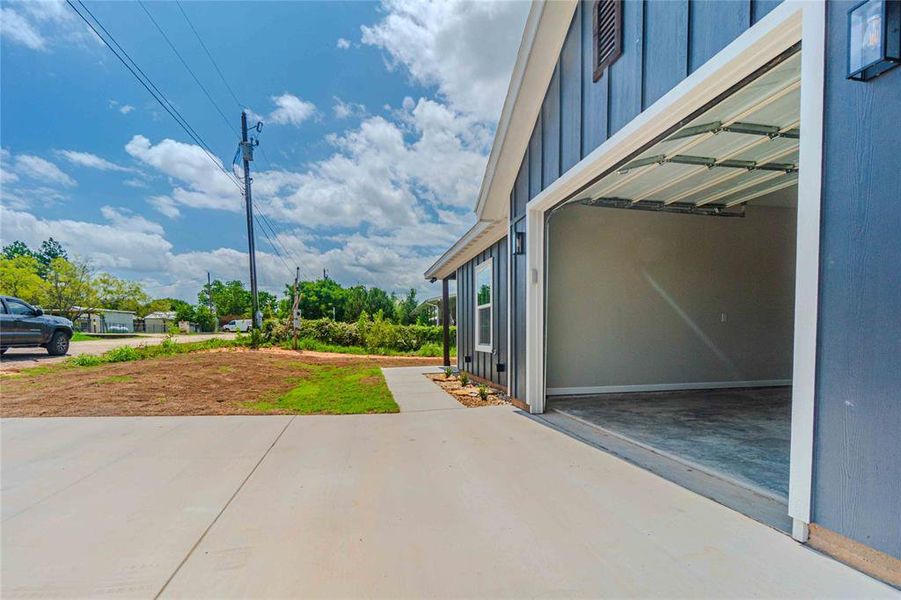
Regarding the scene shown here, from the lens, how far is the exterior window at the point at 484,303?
6988mm

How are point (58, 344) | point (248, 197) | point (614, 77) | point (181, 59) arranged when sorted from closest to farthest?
point (614, 77)
point (181, 59)
point (58, 344)
point (248, 197)

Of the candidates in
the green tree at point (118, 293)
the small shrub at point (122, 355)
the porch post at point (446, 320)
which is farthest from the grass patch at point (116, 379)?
the green tree at point (118, 293)

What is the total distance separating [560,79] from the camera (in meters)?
4.18

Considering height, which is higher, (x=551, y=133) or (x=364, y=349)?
(x=551, y=133)

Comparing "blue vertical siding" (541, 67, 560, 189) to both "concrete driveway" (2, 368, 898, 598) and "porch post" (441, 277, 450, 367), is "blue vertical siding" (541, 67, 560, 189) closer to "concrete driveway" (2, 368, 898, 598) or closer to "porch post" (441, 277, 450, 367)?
"concrete driveway" (2, 368, 898, 598)

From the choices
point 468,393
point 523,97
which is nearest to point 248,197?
point 468,393

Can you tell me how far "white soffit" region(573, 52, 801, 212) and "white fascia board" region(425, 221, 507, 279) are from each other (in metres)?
1.42

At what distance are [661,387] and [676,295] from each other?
154 cm

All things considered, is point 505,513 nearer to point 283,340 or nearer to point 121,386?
point 121,386

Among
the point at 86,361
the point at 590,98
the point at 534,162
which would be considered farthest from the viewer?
the point at 86,361

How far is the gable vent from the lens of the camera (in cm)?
317

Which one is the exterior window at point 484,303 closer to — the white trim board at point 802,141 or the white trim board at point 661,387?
the white trim board at point 661,387

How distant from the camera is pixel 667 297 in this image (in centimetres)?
630

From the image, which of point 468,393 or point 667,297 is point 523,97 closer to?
point 667,297
